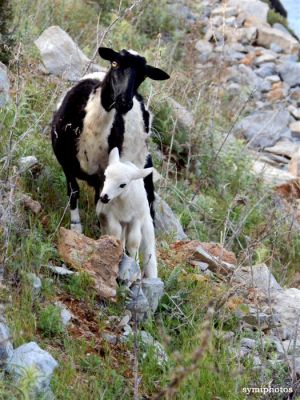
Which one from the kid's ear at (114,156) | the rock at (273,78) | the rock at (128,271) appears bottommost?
the rock at (273,78)

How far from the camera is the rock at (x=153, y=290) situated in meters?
6.67

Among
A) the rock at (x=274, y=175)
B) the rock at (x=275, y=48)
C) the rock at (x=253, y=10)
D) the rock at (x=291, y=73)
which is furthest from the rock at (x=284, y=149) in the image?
the rock at (x=253, y=10)

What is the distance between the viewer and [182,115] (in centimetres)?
1135

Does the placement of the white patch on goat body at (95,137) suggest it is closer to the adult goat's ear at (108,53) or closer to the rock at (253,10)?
the adult goat's ear at (108,53)

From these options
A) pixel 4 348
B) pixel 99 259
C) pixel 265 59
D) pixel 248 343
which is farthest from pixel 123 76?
pixel 265 59

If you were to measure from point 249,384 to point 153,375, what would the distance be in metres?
0.60

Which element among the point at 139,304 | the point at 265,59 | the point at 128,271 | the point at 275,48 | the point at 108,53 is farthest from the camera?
the point at 275,48

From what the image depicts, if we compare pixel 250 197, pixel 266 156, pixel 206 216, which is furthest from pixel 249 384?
pixel 266 156

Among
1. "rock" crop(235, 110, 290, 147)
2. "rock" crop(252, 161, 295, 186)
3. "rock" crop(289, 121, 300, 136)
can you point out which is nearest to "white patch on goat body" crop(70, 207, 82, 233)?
"rock" crop(252, 161, 295, 186)

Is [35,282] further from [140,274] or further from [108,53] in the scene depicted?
[108,53]

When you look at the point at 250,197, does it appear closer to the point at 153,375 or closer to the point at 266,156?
the point at 266,156

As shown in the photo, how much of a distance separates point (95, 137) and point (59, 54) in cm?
339

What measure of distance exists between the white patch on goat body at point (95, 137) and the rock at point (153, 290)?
127cm

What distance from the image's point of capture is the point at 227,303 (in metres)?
7.07
